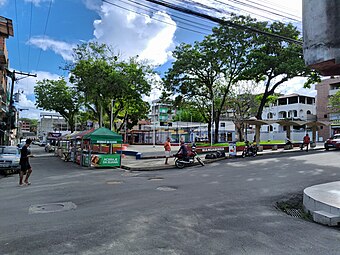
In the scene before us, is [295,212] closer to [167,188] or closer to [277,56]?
[167,188]

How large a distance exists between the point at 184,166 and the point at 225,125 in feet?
131

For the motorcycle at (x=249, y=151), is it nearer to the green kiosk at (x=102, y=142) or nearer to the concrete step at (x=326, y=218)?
the green kiosk at (x=102, y=142)

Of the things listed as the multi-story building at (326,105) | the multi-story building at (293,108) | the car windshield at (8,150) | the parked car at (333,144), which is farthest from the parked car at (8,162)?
the multi-story building at (326,105)

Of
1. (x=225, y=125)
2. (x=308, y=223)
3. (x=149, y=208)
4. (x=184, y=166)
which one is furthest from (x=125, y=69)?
(x=225, y=125)

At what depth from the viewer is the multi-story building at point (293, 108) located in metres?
55.1

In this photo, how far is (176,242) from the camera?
176 inches

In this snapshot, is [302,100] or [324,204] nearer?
[324,204]

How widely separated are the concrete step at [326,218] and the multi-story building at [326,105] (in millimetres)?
50091

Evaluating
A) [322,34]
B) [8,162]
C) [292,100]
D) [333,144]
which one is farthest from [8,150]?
[292,100]

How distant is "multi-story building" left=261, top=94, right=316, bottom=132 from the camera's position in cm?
5506

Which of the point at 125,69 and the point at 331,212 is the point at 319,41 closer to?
the point at 331,212

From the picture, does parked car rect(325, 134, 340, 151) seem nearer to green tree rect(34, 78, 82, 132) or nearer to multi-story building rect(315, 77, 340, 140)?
multi-story building rect(315, 77, 340, 140)

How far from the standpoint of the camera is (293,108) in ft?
182

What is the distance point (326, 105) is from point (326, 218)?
53559 mm
